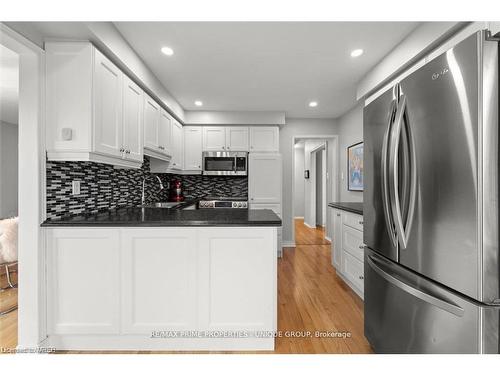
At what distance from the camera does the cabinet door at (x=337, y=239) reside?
9.42 ft

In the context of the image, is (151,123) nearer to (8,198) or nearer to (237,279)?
(237,279)

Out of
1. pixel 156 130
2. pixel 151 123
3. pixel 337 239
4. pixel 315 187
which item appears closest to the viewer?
pixel 151 123

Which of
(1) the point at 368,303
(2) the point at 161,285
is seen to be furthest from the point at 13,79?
(1) the point at 368,303

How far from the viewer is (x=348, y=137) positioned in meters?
4.01

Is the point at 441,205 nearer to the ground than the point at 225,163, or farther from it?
nearer to the ground

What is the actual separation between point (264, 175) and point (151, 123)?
1.90m

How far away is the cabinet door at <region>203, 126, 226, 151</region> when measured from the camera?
4.02 metres

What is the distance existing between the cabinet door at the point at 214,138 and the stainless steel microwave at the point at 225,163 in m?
0.09

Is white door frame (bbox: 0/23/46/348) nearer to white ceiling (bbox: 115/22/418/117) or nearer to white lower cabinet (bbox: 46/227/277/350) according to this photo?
white lower cabinet (bbox: 46/227/277/350)

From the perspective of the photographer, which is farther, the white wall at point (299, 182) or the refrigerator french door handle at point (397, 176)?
the white wall at point (299, 182)

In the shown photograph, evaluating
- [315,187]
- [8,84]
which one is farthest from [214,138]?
[315,187]

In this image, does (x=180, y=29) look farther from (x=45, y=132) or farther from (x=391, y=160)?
(x=391, y=160)

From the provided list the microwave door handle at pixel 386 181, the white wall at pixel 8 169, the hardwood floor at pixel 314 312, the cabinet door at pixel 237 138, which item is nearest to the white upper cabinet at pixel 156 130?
the cabinet door at pixel 237 138

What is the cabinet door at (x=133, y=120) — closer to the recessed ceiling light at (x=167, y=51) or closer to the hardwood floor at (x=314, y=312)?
the recessed ceiling light at (x=167, y=51)
